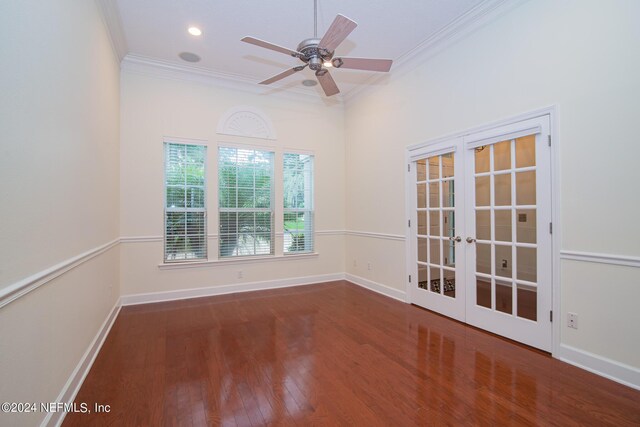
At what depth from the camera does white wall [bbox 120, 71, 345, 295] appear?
4078 millimetres

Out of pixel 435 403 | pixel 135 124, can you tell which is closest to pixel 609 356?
pixel 435 403

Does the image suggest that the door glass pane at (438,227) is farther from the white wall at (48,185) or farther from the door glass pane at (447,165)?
the white wall at (48,185)

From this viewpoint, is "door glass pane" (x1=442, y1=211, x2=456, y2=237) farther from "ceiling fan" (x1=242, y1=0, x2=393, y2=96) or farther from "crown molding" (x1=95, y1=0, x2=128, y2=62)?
"crown molding" (x1=95, y1=0, x2=128, y2=62)

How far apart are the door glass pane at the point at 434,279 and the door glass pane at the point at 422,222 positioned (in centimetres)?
48

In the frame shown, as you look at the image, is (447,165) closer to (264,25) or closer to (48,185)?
(264,25)

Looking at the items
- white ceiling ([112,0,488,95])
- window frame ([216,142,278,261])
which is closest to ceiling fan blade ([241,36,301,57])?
white ceiling ([112,0,488,95])

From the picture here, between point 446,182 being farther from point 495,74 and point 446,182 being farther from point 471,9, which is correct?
point 471,9

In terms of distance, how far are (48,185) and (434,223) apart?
145 inches

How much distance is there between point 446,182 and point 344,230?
2.34 m

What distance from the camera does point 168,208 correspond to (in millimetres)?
4301

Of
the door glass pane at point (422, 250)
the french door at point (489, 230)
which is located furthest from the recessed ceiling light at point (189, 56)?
the door glass pane at point (422, 250)

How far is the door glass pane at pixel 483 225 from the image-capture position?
3199mm

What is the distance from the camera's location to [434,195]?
380 cm

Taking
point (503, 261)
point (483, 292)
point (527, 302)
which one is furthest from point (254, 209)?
point (527, 302)
